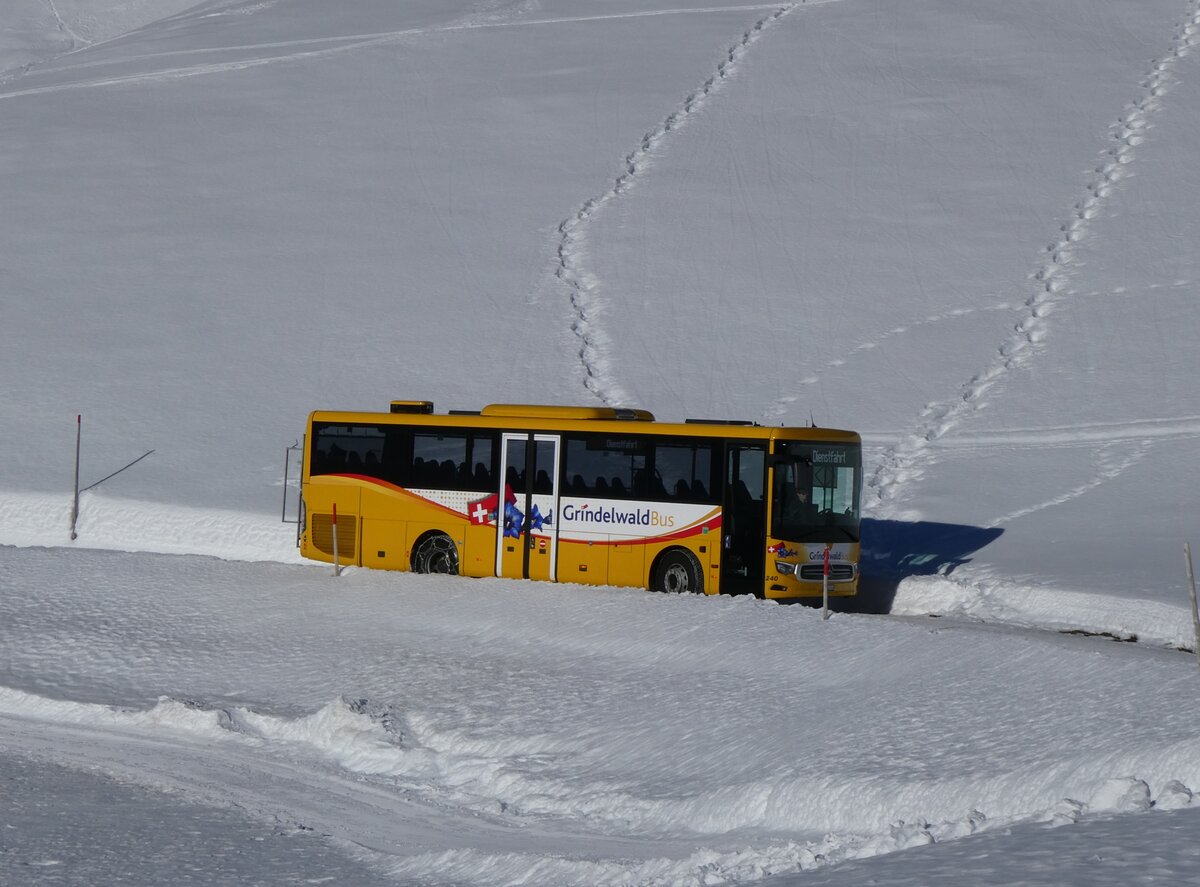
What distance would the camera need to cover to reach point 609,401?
86.1 feet

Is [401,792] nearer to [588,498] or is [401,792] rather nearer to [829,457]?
[588,498]

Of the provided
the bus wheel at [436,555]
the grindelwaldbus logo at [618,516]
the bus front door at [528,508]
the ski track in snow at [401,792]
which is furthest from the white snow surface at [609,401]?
the grindelwaldbus logo at [618,516]

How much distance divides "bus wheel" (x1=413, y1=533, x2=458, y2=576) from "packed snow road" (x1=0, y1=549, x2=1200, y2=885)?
114 centimetres

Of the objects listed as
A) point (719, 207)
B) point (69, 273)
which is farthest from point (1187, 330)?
point (69, 273)

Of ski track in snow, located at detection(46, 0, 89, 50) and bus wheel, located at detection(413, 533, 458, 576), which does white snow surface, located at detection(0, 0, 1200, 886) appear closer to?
bus wheel, located at detection(413, 533, 458, 576)

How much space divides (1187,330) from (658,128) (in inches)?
575

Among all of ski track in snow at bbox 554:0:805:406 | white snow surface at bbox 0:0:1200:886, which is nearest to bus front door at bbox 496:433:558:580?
white snow surface at bbox 0:0:1200:886

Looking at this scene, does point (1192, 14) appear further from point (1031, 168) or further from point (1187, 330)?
point (1187, 330)

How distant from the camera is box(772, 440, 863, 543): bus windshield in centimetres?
A: 1769

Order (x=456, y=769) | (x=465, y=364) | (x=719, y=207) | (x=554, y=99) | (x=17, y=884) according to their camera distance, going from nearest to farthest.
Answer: (x=17, y=884)
(x=456, y=769)
(x=465, y=364)
(x=719, y=207)
(x=554, y=99)

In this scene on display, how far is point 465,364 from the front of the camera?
2784 centimetres

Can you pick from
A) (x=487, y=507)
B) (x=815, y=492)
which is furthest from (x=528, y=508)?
(x=815, y=492)

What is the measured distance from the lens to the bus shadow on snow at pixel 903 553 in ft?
63.7

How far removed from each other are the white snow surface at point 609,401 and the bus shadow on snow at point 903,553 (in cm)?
10
